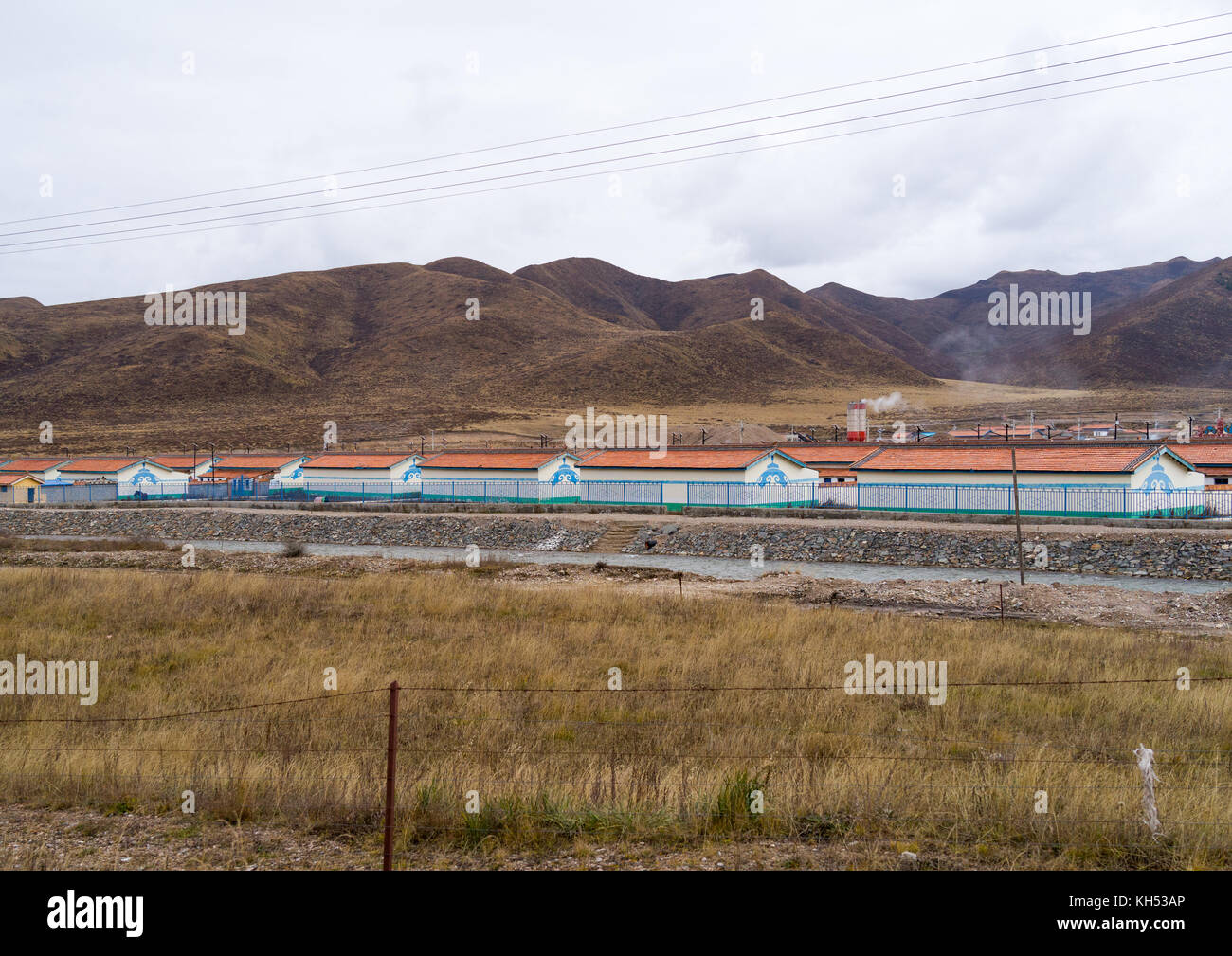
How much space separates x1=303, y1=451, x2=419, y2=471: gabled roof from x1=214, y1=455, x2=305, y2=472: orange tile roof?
7.98ft

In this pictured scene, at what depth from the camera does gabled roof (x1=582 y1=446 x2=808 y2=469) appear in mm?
47125

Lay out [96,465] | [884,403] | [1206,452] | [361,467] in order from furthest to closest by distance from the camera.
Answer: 1. [884,403]
2. [96,465]
3. [361,467]
4. [1206,452]

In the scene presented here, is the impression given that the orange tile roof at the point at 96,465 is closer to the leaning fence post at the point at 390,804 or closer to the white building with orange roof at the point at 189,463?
the white building with orange roof at the point at 189,463

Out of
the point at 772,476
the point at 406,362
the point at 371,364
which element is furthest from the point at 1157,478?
the point at 371,364

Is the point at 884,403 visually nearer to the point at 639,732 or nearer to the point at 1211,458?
the point at 1211,458

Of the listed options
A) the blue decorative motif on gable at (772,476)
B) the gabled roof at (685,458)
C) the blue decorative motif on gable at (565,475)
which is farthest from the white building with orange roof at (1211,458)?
the blue decorative motif on gable at (565,475)

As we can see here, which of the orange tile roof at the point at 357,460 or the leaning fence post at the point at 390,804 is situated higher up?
the orange tile roof at the point at 357,460

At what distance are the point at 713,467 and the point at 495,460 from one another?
15.9 meters

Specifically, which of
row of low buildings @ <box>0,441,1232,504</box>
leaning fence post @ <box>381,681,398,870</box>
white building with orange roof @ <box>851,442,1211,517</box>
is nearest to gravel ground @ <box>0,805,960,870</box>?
leaning fence post @ <box>381,681,398,870</box>

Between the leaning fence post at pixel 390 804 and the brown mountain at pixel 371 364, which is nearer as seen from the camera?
the leaning fence post at pixel 390 804

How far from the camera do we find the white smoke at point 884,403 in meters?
121

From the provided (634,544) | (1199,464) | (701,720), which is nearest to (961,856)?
(701,720)

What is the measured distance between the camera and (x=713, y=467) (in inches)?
1864

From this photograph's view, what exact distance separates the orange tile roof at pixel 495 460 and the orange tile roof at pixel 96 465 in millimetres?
25184
